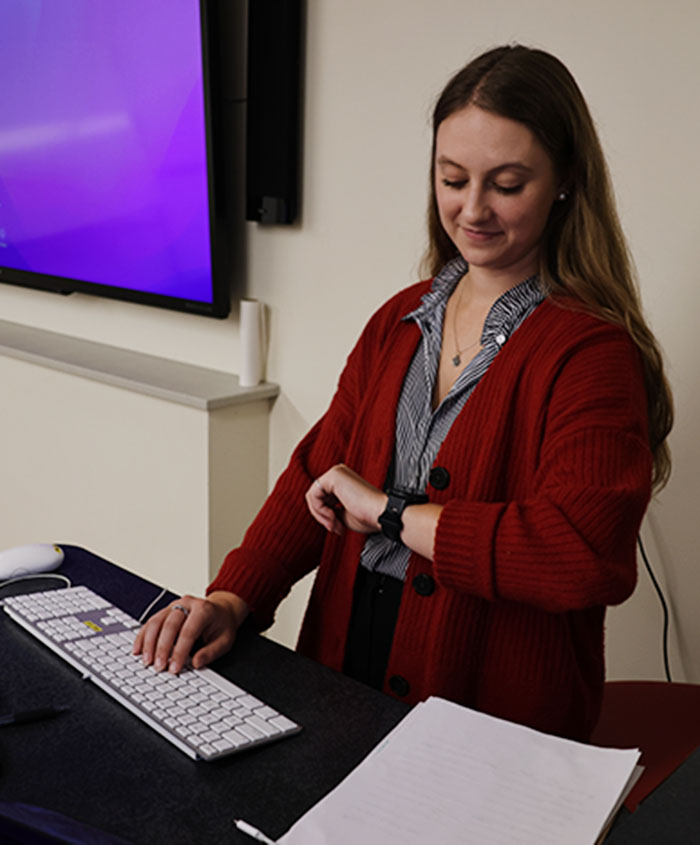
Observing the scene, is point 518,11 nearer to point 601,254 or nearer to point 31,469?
point 601,254

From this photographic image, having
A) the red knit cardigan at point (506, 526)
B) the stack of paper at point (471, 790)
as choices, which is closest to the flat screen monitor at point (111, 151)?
the red knit cardigan at point (506, 526)

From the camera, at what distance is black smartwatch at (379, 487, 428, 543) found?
1240mm

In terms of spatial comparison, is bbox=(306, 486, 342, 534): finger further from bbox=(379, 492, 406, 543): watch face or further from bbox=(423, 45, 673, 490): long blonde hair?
bbox=(423, 45, 673, 490): long blonde hair

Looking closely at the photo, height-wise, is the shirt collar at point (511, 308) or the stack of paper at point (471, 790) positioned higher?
the shirt collar at point (511, 308)

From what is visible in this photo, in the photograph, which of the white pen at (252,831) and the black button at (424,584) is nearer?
the white pen at (252,831)

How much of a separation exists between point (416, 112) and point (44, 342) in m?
1.51

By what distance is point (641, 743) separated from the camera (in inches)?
56.9

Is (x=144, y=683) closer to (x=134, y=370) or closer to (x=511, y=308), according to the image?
(x=511, y=308)

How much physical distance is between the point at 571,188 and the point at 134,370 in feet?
5.67

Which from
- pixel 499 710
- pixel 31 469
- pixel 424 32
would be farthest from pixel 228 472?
pixel 499 710

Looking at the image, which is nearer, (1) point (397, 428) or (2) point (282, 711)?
(2) point (282, 711)

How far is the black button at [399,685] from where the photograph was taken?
1.36 metres

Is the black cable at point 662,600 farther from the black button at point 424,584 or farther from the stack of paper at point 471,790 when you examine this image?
the stack of paper at point 471,790

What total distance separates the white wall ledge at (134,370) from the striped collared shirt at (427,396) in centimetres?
114
